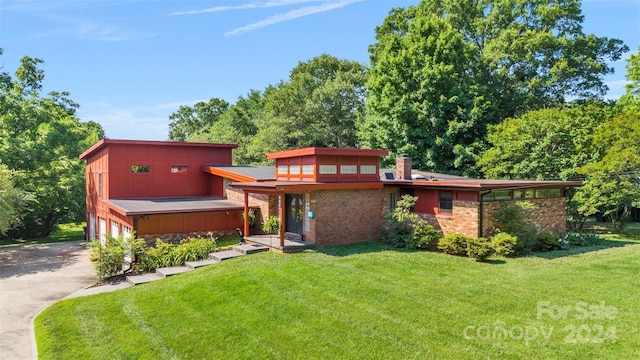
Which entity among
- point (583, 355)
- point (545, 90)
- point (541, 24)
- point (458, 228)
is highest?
point (541, 24)

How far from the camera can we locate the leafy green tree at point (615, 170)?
1861cm

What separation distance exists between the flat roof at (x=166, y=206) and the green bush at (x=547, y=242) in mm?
12621

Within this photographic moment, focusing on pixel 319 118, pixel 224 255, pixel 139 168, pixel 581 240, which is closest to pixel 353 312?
pixel 224 255

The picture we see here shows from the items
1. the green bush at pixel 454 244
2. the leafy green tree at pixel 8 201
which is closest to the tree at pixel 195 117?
the leafy green tree at pixel 8 201

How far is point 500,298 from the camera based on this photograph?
9.34 m

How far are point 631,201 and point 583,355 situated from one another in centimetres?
1667

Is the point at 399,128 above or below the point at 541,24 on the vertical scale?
below

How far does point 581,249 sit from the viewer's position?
1526 centimetres

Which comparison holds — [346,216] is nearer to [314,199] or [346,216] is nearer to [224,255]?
[314,199]

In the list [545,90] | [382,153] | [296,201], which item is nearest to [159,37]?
[296,201]

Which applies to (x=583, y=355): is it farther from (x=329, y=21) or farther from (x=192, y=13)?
(x=329, y=21)

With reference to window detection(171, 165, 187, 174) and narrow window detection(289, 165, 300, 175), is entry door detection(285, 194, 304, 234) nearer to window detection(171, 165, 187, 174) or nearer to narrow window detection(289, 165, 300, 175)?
narrow window detection(289, 165, 300, 175)

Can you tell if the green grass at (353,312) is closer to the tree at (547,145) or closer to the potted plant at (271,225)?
the potted plant at (271,225)

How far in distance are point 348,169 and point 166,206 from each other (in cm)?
822
